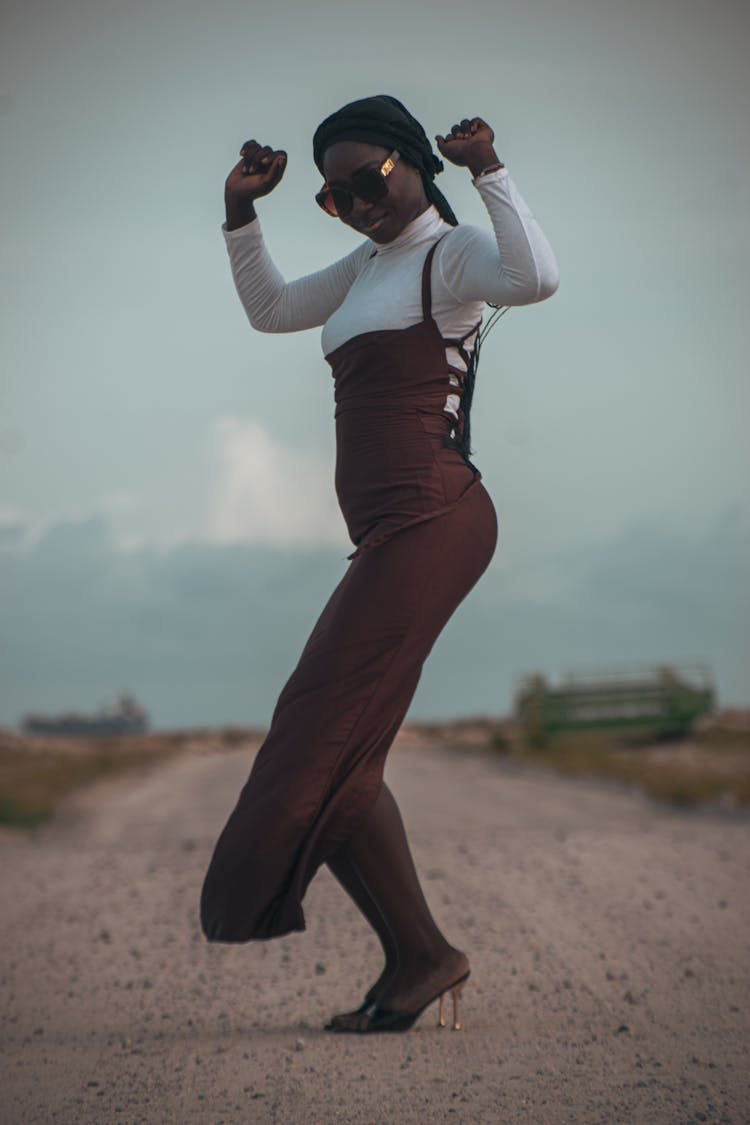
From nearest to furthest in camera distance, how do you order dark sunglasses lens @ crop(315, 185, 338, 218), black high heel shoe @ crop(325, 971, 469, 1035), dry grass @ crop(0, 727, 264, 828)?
1. dark sunglasses lens @ crop(315, 185, 338, 218)
2. black high heel shoe @ crop(325, 971, 469, 1035)
3. dry grass @ crop(0, 727, 264, 828)

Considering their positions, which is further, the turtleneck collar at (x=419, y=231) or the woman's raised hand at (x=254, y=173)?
the woman's raised hand at (x=254, y=173)

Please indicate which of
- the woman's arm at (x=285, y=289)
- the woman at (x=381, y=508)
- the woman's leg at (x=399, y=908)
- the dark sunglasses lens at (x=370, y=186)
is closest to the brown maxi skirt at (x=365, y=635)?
the woman at (x=381, y=508)

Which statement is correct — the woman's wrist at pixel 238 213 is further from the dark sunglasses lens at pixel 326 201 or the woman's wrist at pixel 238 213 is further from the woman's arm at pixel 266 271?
the dark sunglasses lens at pixel 326 201

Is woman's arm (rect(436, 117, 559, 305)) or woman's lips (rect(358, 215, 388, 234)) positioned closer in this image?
woman's arm (rect(436, 117, 559, 305))

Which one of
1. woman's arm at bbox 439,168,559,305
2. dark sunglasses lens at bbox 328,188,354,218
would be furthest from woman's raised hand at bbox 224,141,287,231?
woman's arm at bbox 439,168,559,305

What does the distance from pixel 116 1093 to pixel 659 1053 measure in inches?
67.9

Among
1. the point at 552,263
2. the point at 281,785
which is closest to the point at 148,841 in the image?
the point at 281,785

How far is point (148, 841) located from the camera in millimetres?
11250

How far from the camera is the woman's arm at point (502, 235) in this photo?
10.3ft

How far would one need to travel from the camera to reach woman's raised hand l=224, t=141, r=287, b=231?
367cm

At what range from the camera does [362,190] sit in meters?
3.46

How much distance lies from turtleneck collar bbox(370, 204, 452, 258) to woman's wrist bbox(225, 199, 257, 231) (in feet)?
1.54

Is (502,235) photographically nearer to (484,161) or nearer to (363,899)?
(484,161)

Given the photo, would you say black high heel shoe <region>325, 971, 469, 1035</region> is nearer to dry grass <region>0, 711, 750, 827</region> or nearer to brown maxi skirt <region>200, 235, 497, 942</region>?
brown maxi skirt <region>200, 235, 497, 942</region>
